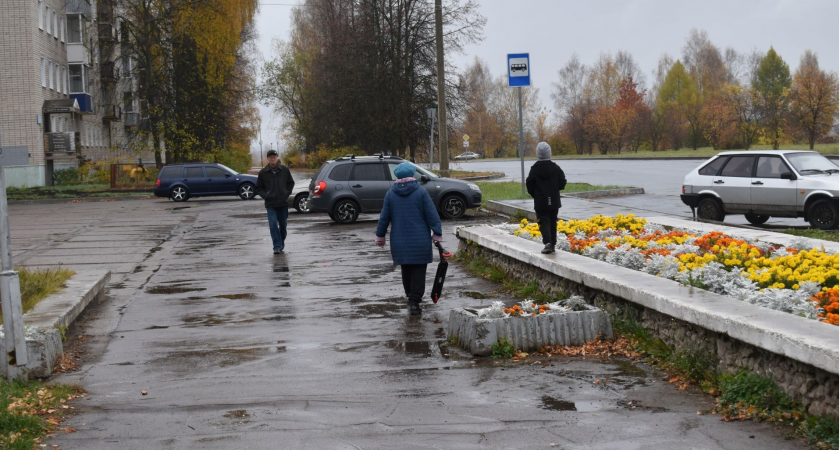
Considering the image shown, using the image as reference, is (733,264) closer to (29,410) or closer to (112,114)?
(29,410)

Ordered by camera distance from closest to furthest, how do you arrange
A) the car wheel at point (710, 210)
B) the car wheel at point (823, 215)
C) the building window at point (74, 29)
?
the car wheel at point (823, 215) < the car wheel at point (710, 210) < the building window at point (74, 29)

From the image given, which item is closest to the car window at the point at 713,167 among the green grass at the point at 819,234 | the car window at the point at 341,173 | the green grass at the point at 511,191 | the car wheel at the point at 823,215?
the car wheel at the point at 823,215

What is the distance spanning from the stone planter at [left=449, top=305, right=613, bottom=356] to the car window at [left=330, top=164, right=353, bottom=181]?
16.4 metres

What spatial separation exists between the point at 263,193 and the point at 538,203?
7277 millimetres

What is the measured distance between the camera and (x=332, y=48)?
56.0 meters

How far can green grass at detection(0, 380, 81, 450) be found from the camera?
17.9 feet

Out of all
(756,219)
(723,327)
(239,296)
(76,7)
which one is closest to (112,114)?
(76,7)

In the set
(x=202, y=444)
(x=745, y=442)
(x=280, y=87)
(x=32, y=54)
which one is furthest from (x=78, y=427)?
(x=280, y=87)

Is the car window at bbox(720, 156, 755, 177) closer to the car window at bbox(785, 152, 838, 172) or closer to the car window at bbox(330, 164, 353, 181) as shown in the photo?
the car window at bbox(785, 152, 838, 172)

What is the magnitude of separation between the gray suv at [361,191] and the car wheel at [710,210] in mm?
6618

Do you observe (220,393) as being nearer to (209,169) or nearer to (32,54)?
(209,169)

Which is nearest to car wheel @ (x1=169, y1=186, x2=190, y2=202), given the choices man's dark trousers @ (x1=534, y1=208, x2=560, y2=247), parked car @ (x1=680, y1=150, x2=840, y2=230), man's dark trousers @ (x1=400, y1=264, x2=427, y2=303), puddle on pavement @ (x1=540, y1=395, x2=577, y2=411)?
parked car @ (x1=680, y1=150, x2=840, y2=230)

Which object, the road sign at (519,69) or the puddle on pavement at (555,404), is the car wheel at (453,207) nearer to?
the road sign at (519,69)

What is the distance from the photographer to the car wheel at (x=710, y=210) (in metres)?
18.5
